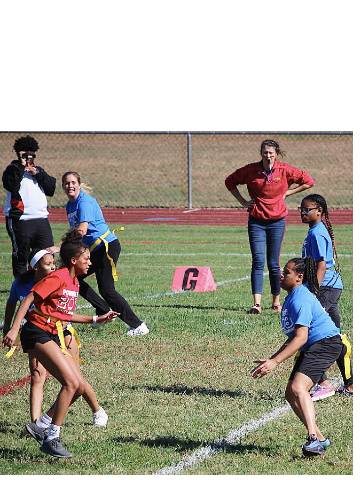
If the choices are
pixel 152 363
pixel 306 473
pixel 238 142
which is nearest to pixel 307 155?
pixel 238 142

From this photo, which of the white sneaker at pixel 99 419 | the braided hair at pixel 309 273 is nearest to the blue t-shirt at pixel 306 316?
the braided hair at pixel 309 273

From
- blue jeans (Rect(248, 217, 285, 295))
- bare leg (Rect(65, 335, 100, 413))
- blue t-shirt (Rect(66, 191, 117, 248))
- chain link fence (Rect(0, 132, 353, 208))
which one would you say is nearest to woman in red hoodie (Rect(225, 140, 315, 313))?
blue jeans (Rect(248, 217, 285, 295))

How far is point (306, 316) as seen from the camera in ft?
24.0

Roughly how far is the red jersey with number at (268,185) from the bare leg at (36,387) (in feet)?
18.1

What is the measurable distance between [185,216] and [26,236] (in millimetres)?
14347

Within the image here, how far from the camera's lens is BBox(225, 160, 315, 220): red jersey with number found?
1306 centimetres

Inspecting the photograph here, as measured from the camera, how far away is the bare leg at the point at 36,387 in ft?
25.8

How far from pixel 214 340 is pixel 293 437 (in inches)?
139

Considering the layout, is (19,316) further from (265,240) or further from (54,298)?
(265,240)

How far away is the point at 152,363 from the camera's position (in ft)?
32.8

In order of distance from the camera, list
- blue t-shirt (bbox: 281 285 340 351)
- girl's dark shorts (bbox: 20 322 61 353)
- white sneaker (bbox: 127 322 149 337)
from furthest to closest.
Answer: white sneaker (bbox: 127 322 149 337) < girl's dark shorts (bbox: 20 322 61 353) < blue t-shirt (bbox: 281 285 340 351)

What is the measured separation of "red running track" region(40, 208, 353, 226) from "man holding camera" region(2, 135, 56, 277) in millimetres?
12592

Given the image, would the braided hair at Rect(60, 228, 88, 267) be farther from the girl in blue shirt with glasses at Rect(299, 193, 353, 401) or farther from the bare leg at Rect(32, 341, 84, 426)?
the girl in blue shirt with glasses at Rect(299, 193, 353, 401)

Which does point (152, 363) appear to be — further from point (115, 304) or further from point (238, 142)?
point (238, 142)
